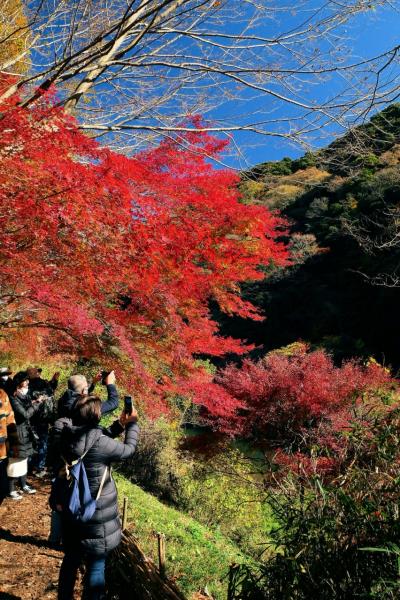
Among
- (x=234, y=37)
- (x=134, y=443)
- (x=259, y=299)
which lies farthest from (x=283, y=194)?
(x=134, y=443)

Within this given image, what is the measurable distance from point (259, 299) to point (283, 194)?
11879 mm

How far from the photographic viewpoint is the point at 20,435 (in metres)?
4.36

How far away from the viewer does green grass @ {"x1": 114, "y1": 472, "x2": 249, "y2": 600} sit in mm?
4250

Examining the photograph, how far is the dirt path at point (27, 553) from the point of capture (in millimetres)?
3246

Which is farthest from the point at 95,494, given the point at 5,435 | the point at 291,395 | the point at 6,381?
the point at 291,395

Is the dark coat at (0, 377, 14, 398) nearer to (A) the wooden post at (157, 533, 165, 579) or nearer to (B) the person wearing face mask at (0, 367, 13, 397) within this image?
(B) the person wearing face mask at (0, 367, 13, 397)

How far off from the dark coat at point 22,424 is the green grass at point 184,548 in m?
1.72

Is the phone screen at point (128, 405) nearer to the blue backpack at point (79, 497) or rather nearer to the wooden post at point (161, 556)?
the blue backpack at point (79, 497)

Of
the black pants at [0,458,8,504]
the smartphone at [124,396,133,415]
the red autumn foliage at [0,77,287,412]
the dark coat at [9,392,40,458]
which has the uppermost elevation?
the red autumn foliage at [0,77,287,412]

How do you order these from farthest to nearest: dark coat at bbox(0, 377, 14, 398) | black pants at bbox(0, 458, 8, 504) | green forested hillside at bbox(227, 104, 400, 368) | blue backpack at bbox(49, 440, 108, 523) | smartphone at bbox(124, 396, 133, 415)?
green forested hillside at bbox(227, 104, 400, 368)
dark coat at bbox(0, 377, 14, 398)
black pants at bbox(0, 458, 8, 504)
smartphone at bbox(124, 396, 133, 415)
blue backpack at bbox(49, 440, 108, 523)

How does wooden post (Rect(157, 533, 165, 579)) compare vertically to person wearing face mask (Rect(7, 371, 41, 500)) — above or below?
below

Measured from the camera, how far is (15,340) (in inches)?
441

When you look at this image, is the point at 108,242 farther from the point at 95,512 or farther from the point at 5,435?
the point at 95,512

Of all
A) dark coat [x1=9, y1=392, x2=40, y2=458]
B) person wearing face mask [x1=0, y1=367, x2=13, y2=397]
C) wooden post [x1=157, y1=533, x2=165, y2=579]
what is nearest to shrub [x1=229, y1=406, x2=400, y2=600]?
wooden post [x1=157, y1=533, x2=165, y2=579]
